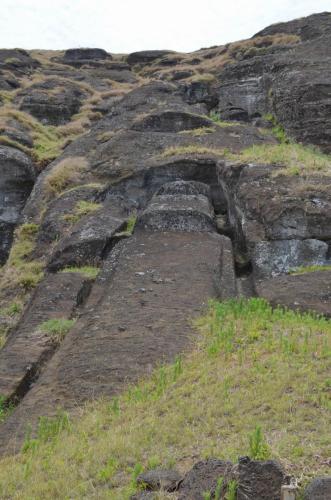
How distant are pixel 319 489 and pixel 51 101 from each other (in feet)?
103

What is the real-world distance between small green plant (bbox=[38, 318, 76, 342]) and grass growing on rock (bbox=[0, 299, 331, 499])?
8.51ft

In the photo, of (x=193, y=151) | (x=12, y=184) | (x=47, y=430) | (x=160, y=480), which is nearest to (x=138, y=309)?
(x=47, y=430)

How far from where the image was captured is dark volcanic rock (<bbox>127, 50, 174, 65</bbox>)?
52.3 metres

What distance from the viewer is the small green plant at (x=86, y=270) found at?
1282 cm

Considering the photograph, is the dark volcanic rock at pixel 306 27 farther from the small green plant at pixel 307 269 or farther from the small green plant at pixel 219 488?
the small green plant at pixel 219 488

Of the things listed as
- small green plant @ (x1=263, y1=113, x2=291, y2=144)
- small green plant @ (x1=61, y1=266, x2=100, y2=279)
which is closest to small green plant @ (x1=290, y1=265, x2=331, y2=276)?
small green plant @ (x1=61, y1=266, x2=100, y2=279)

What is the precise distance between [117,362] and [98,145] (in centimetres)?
1433

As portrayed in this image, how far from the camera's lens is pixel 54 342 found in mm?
10305

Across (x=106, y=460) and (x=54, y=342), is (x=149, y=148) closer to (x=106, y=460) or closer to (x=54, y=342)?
(x=54, y=342)

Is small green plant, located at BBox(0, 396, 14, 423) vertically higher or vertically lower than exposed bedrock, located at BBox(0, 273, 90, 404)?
lower

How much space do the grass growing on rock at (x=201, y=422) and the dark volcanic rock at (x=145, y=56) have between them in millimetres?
47260

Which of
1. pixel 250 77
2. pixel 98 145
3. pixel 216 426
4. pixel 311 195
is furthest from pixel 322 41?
pixel 216 426

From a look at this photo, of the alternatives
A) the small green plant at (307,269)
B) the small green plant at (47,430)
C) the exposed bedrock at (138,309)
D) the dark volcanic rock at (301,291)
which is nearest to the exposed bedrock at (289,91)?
the exposed bedrock at (138,309)

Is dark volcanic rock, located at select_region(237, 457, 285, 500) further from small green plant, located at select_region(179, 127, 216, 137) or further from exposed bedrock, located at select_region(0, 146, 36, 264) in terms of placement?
small green plant, located at select_region(179, 127, 216, 137)
